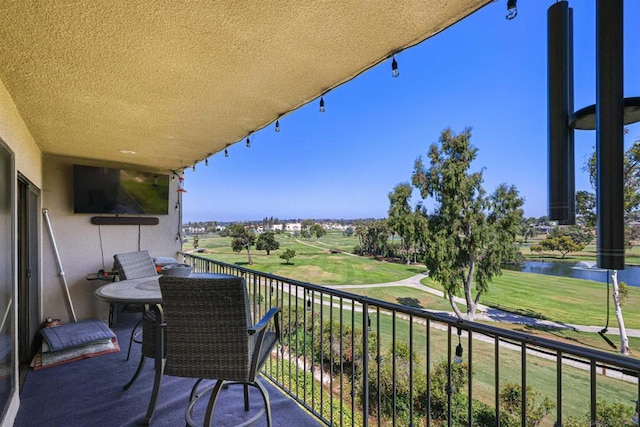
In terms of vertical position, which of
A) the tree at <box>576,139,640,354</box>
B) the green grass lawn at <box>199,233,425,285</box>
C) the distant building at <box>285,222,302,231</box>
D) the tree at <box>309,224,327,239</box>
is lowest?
the green grass lawn at <box>199,233,425,285</box>

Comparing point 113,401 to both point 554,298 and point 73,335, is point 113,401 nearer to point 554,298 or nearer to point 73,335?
point 73,335

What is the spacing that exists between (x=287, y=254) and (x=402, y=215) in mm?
5670

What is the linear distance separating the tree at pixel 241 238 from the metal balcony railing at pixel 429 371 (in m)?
1.24

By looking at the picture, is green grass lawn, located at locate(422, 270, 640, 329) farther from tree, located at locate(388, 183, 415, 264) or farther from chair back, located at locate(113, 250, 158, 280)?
chair back, located at locate(113, 250, 158, 280)

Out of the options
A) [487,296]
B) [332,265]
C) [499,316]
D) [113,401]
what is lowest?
[499,316]

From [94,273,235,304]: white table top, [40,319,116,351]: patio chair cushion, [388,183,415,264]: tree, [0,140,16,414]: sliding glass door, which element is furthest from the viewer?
[388,183,415,264]: tree

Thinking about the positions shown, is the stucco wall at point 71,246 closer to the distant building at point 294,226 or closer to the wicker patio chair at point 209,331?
the wicker patio chair at point 209,331

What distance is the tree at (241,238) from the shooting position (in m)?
6.96

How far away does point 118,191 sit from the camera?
476 centimetres

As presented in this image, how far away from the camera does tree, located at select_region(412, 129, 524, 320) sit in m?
12.8

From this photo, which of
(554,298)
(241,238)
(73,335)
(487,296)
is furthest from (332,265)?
(73,335)

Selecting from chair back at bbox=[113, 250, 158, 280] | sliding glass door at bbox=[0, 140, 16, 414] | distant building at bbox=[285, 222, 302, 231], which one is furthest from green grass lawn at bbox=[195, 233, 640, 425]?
sliding glass door at bbox=[0, 140, 16, 414]

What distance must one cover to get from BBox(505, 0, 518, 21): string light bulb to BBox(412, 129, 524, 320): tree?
12.3 metres

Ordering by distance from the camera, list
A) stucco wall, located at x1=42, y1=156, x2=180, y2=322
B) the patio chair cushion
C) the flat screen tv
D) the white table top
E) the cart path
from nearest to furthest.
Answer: the white table top
the patio chair cushion
stucco wall, located at x1=42, y1=156, x2=180, y2=322
the flat screen tv
the cart path
